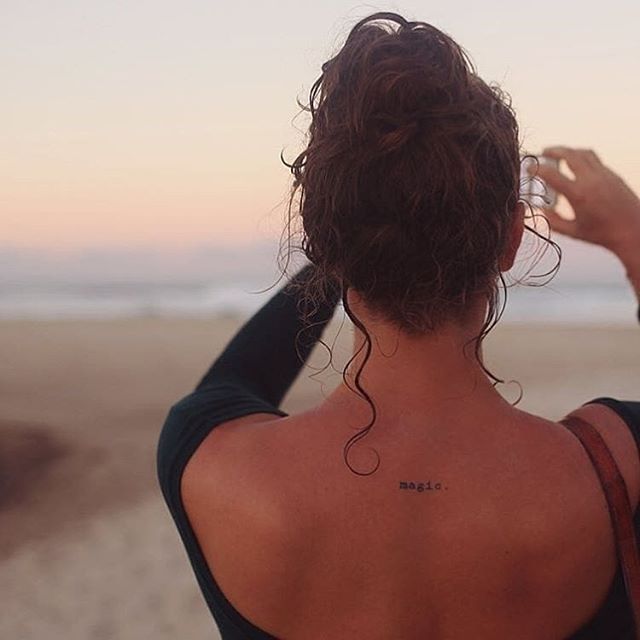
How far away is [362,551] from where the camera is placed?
146 cm

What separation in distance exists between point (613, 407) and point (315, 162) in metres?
0.56

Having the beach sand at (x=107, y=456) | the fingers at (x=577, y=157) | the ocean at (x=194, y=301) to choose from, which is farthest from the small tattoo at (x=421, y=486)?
the ocean at (x=194, y=301)

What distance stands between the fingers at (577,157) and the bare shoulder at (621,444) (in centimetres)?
56

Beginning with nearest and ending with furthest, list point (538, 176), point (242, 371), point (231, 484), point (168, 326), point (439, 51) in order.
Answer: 1. point (439, 51)
2. point (231, 484)
3. point (242, 371)
4. point (538, 176)
5. point (168, 326)

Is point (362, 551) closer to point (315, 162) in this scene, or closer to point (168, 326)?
point (315, 162)

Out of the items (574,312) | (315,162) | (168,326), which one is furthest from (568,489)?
(574,312)

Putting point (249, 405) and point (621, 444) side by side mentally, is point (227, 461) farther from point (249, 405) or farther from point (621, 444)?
point (621, 444)

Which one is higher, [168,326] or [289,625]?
[289,625]

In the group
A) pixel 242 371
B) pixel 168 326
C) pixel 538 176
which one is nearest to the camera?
pixel 242 371

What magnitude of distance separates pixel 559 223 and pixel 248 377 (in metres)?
0.68

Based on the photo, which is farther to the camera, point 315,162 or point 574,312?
point 574,312

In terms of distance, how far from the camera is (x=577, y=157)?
73.0 inches

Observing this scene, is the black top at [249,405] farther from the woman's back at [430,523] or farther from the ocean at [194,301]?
the ocean at [194,301]

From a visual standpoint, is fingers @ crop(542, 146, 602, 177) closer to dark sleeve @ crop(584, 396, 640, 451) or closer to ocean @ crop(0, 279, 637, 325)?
dark sleeve @ crop(584, 396, 640, 451)
